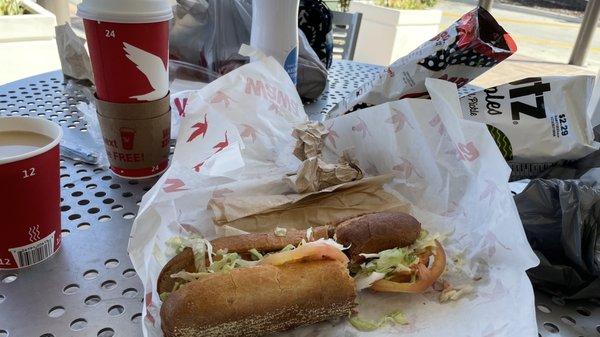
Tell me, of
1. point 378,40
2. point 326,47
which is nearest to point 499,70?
point 378,40

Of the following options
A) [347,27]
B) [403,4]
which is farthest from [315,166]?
[403,4]

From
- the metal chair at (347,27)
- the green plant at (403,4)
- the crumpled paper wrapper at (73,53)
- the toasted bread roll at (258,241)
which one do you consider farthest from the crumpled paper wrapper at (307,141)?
the green plant at (403,4)

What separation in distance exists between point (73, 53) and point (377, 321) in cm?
118

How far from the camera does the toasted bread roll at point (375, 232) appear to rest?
0.84 m

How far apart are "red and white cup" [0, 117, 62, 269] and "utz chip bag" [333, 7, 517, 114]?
75 centimetres

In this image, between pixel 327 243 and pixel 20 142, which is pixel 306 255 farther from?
pixel 20 142

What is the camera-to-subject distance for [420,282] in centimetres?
80

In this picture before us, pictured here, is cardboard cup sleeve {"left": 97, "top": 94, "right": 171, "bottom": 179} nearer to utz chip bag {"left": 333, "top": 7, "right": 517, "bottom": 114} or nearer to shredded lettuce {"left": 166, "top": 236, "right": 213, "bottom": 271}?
shredded lettuce {"left": 166, "top": 236, "right": 213, "bottom": 271}

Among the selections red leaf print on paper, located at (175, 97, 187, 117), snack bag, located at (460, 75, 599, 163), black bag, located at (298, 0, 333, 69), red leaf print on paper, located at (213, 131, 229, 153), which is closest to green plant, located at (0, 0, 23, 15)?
black bag, located at (298, 0, 333, 69)

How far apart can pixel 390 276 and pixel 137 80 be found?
1.89 feet

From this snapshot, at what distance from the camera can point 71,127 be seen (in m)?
1.21

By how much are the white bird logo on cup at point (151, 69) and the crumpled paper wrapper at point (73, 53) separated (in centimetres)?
54

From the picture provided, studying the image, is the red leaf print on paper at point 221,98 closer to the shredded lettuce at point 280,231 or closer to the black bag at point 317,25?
the shredded lettuce at point 280,231

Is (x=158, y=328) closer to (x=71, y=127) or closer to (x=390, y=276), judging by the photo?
(x=390, y=276)
